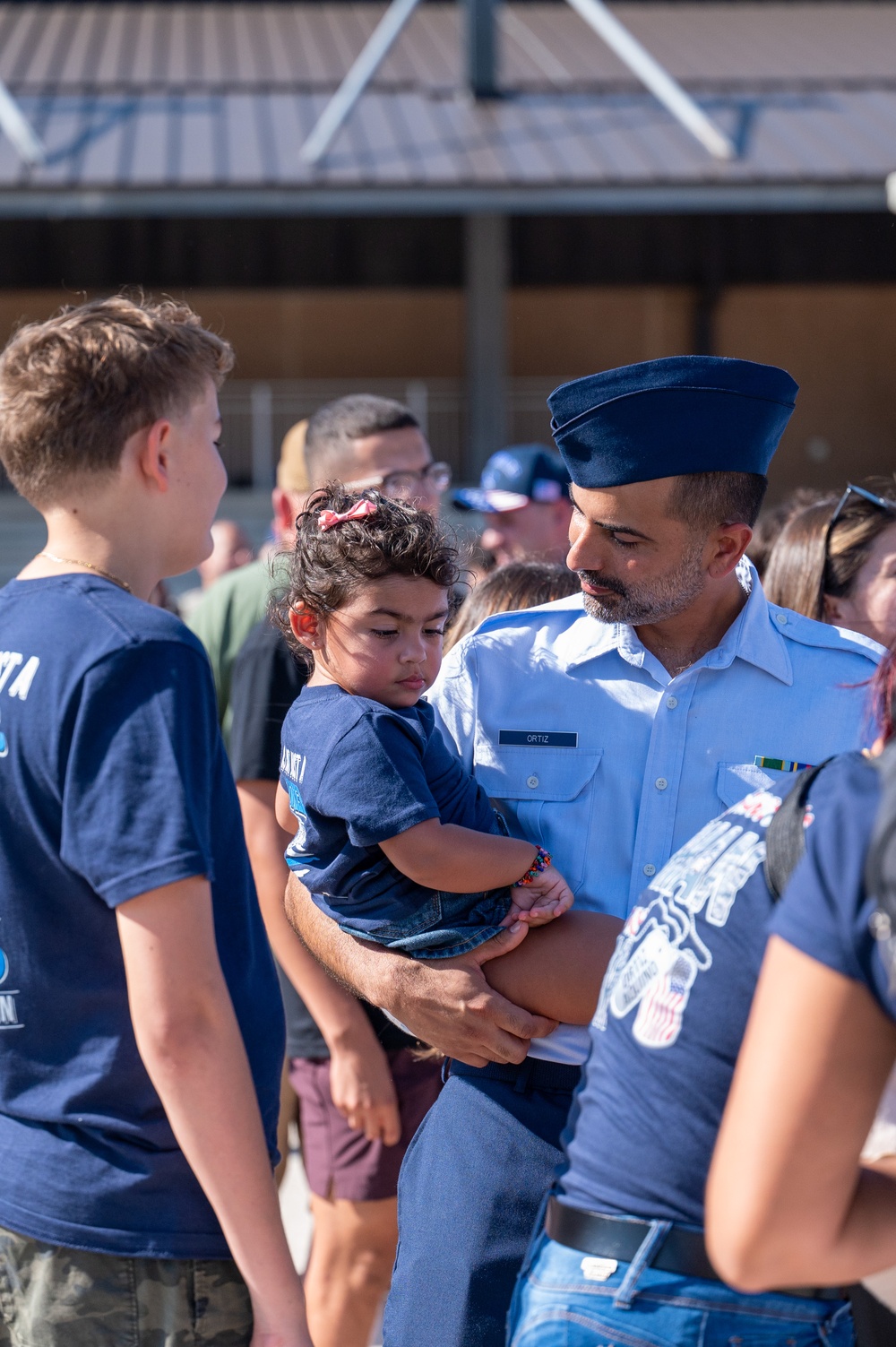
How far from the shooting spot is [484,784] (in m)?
2.18

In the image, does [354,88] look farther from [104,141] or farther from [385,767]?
[385,767]

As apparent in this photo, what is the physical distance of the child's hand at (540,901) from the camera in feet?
6.40

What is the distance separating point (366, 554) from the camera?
217 cm

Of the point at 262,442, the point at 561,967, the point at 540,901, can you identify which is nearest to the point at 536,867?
the point at 540,901

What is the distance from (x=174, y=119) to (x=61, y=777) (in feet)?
52.5

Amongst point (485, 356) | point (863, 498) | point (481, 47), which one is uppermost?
point (481, 47)

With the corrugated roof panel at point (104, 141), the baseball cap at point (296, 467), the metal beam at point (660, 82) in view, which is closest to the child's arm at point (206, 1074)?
the baseball cap at point (296, 467)

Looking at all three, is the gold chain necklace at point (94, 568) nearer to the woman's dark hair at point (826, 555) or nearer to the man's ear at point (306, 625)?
the man's ear at point (306, 625)

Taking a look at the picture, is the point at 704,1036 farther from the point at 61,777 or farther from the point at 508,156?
the point at 508,156

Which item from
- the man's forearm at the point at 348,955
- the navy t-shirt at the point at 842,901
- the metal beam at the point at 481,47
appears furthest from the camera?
the metal beam at the point at 481,47

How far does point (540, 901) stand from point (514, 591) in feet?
3.31

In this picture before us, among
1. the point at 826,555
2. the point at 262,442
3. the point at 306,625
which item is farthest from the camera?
Answer: the point at 262,442

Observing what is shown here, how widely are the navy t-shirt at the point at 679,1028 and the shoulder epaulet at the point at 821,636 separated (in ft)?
2.42

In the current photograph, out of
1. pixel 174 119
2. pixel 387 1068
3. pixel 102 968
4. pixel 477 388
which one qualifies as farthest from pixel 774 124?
pixel 102 968
